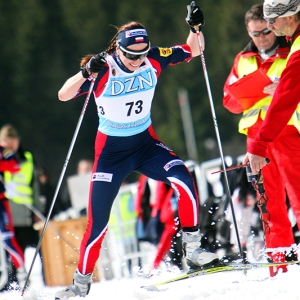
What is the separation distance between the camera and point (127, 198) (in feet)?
29.7

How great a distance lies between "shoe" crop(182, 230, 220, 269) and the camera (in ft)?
16.3

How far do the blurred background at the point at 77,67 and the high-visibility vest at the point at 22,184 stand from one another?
79.7 ft

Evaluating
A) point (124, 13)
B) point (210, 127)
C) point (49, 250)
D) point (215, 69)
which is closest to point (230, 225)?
point (49, 250)

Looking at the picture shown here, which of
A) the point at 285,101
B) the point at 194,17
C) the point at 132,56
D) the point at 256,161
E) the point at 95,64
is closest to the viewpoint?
the point at 285,101

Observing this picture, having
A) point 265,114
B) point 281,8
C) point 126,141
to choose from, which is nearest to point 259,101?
point 265,114

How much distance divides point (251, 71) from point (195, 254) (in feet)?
5.03

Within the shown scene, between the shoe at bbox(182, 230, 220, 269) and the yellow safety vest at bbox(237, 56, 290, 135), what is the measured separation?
3.25ft

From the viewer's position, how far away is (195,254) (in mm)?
5027

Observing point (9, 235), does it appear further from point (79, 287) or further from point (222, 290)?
point (222, 290)

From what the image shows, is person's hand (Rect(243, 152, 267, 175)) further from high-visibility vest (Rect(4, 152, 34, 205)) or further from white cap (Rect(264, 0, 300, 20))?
high-visibility vest (Rect(4, 152, 34, 205))

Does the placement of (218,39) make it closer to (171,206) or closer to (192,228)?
(171,206)

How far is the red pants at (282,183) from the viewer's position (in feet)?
16.8

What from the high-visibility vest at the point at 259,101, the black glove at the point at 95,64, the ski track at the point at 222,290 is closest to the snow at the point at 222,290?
the ski track at the point at 222,290

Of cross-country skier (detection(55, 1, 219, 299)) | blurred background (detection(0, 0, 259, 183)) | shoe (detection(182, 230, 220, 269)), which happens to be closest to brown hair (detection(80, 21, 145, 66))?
cross-country skier (detection(55, 1, 219, 299))
